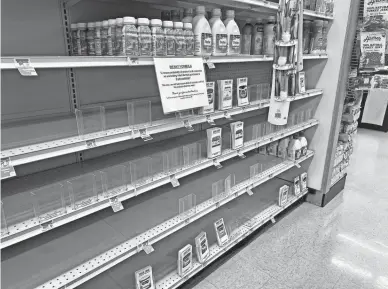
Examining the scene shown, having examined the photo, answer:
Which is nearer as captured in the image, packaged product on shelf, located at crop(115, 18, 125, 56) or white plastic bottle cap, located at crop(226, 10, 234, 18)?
packaged product on shelf, located at crop(115, 18, 125, 56)

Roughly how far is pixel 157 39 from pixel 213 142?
2.76 feet

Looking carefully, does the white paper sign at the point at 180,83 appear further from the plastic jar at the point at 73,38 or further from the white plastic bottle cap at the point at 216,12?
the plastic jar at the point at 73,38

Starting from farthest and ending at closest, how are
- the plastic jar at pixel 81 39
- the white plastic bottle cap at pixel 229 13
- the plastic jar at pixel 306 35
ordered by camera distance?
the plastic jar at pixel 306 35
the white plastic bottle cap at pixel 229 13
the plastic jar at pixel 81 39

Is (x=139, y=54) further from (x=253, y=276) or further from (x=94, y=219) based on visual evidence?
(x=253, y=276)

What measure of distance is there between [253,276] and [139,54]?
6.02 feet

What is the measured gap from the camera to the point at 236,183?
2508mm

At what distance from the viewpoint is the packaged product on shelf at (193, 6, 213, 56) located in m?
1.75

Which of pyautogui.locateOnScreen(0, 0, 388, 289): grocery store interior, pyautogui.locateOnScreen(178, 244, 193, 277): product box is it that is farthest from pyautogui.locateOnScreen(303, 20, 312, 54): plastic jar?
pyautogui.locateOnScreen(178, 244, 193, 277): product box

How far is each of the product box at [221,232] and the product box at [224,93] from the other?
2.96 feet

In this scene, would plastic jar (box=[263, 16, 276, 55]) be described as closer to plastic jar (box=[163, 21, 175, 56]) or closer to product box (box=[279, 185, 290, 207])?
plastic jar (box=[163, 21, 175, 56])

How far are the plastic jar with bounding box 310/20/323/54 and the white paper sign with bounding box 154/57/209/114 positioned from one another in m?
1.68

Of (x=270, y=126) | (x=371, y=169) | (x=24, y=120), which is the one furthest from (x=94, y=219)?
(x=371, y=169)

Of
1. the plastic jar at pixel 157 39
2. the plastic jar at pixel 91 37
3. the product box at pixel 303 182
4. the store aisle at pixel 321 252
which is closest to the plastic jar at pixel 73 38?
the plastic jar at pixel 91 37

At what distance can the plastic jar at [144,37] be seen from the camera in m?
1.44
